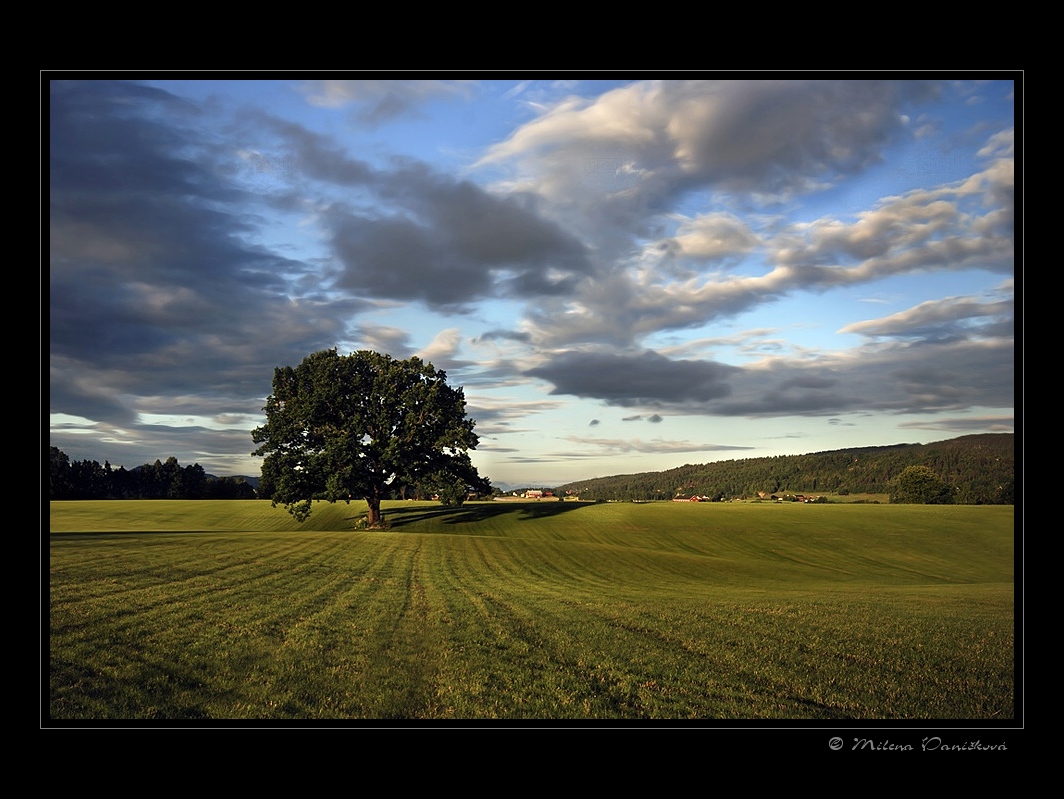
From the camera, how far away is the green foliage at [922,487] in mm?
72000

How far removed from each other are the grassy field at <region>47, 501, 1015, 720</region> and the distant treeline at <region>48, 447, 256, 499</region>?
2816 inches

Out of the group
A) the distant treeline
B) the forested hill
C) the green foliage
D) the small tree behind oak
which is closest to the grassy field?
the small tree behind oak

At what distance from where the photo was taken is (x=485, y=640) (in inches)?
587

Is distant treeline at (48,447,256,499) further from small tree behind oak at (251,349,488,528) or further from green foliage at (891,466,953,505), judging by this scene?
green foliage at (891,466,953,505)

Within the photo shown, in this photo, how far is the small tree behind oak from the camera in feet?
185

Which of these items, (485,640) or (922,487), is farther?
(922,487)

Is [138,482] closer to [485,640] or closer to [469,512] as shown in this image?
[469,512]

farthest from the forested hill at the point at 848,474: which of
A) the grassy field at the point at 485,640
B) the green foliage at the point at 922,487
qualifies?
the grassy field at the point at 485,640

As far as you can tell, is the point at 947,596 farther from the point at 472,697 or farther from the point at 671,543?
the point at 671,543

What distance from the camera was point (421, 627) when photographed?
16312 millimetres

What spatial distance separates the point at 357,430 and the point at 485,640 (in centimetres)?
4494

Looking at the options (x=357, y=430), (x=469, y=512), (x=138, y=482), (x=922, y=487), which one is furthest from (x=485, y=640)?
(x=138, y=482)
